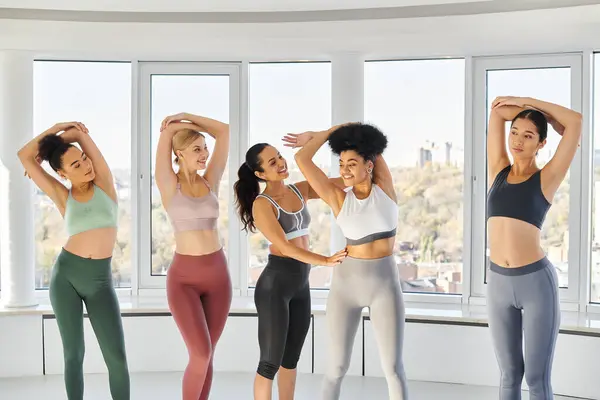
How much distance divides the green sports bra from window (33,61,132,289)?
2.17 metres

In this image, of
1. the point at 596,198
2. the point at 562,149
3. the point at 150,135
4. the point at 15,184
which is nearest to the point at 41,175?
the point at 15,184

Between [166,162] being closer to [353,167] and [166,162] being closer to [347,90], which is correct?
[353,167]

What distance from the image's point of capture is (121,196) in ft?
20.7

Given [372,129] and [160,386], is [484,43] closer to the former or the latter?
[372,129]

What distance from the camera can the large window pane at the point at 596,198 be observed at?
221 inches

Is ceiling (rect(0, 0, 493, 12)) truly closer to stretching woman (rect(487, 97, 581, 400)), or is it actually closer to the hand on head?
the hand on head

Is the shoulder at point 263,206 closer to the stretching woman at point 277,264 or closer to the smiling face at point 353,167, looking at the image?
the stretching woman at point 277,264

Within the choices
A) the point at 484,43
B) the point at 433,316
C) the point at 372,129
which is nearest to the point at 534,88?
the point at 484,43

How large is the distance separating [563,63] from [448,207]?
55.6 inches

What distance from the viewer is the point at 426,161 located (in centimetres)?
603

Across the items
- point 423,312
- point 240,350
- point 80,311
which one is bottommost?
point 240,350

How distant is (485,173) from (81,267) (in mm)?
3295

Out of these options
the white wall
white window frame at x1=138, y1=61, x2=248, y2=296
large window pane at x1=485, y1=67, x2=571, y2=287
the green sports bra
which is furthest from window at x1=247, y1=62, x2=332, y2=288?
the green sports bra

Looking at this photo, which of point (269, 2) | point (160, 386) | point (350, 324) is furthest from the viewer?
point (160, 386)
